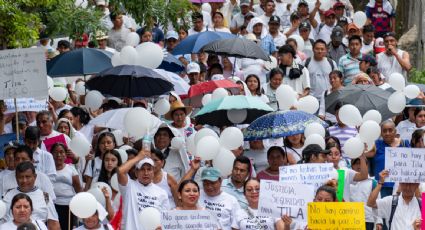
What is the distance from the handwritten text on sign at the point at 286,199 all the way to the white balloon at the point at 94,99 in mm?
5344

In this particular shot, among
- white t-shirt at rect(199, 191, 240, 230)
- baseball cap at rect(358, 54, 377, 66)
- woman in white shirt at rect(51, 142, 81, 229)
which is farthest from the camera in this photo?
baseball cap at rect(358, 54, 377, 66)

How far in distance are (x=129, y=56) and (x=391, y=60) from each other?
6.46 meters

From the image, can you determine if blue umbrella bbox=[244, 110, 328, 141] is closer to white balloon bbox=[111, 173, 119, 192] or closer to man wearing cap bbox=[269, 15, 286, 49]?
white balloon bbox=[111, 173, 119, 192]

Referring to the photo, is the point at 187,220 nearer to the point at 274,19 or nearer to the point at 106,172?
the point at 106,172

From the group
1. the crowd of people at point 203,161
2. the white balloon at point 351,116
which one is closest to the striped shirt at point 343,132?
the crowd of people at point 203,161

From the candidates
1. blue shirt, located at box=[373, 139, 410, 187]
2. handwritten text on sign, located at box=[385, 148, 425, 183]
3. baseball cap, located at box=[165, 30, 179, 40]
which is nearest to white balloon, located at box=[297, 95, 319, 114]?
blue shirt, located at box=[373, 139, 410, 187]

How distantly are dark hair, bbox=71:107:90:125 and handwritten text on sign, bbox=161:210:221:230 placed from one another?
17.5ft

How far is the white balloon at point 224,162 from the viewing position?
17938 millimetres

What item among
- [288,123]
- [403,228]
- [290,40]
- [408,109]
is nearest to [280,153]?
[288,123]

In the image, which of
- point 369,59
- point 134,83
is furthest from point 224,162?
point 369,59

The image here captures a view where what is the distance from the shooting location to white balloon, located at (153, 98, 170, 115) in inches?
801

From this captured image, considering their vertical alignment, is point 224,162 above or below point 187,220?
above

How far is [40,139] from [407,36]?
11.9 m

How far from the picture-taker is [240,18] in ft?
93.9
